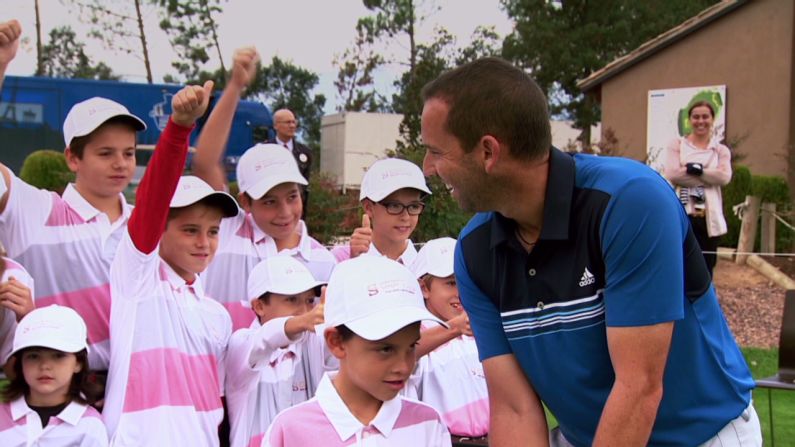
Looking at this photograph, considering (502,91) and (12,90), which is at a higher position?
(12,90)

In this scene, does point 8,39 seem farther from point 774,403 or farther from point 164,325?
point 774,403

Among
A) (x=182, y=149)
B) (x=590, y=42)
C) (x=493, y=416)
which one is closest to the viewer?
(x=493, y=416)

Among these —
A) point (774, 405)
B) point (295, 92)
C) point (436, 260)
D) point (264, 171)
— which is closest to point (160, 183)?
point (264, 171)

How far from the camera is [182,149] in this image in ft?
10.5

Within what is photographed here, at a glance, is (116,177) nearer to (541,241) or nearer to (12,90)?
(541,241)

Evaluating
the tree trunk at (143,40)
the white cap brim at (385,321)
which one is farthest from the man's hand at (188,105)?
the tree trunk at (143,40)

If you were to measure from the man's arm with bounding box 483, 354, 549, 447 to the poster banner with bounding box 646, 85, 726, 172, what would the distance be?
1678cm

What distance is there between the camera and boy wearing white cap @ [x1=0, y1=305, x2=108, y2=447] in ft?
11.3

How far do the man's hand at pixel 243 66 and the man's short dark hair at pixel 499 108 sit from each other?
1.68m

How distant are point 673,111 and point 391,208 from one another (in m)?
16.8

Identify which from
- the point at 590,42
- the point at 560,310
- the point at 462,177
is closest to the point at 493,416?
the point at 560,310

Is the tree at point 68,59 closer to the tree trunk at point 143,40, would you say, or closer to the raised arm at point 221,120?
the tree trunk at point 143,40

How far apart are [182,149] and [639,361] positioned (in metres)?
1.79

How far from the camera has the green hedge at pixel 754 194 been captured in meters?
13.6
